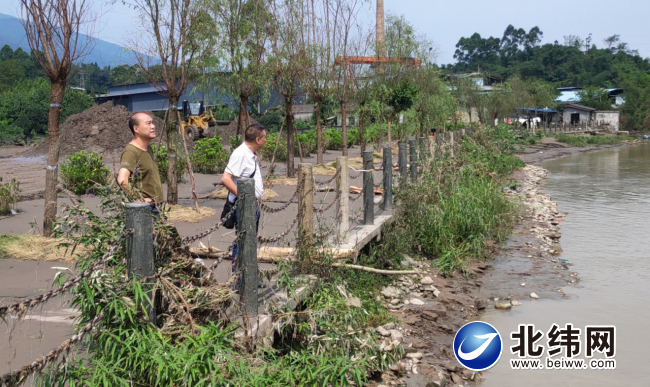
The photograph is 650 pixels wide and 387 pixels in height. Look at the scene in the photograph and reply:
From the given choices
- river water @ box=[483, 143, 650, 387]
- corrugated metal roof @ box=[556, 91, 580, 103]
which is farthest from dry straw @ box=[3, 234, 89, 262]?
corrugated metal roof @ box=[556, 91, 580, 103]

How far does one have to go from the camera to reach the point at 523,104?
4888 centimetres

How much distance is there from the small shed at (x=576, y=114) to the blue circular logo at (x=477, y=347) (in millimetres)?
56090

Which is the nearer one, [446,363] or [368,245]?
[446,363]

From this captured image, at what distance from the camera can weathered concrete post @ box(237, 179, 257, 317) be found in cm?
463

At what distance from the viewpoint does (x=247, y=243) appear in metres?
4.66

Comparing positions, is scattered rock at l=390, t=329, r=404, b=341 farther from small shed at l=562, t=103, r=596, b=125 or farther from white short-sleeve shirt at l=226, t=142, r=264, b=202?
small shed at l=562, t=103, r=596, b=125

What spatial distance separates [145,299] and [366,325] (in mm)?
3152

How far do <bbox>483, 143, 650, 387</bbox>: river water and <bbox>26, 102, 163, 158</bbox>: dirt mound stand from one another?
1779cm

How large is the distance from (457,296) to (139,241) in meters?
5.72

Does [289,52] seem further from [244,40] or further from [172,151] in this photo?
[172,151]

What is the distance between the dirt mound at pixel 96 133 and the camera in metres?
26.4

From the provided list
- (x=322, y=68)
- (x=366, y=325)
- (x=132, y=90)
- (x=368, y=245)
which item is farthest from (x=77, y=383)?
(x=132, y=90)

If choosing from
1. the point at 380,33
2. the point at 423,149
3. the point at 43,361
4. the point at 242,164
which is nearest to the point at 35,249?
the point at 242,164

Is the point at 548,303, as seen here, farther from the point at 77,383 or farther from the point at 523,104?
the point at 523,104
